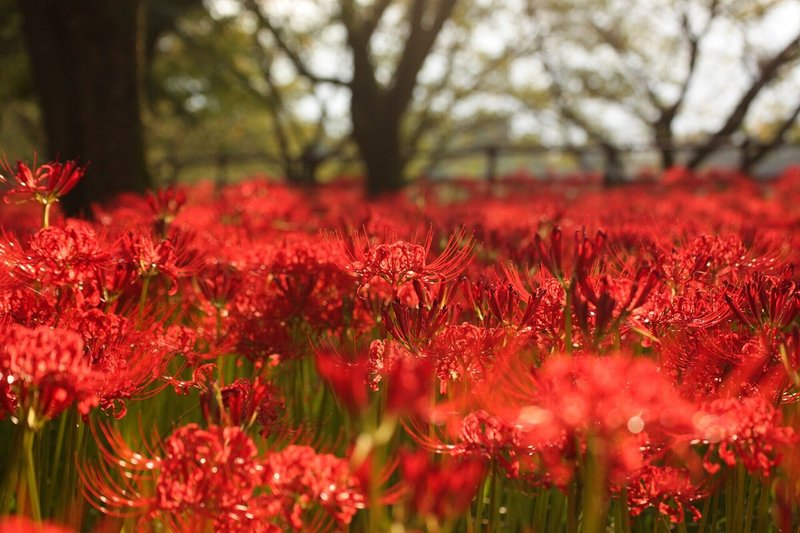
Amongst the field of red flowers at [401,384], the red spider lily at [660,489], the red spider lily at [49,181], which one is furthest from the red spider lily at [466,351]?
the red spider lily at [49,181]

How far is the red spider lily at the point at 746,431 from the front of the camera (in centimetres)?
127

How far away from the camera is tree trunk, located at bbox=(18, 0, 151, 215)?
5.77 meters

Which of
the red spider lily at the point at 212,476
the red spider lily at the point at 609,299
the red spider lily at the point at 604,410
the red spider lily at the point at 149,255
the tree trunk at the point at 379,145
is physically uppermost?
the tree trunk at the point at 379,145

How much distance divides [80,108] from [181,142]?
2919 cm

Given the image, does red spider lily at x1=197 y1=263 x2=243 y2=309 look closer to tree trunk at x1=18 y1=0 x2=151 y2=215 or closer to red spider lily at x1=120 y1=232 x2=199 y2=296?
red spider lily at x1=120 y1=232 x2=199 y2=296

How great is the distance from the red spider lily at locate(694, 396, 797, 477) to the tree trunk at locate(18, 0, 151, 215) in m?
5.09

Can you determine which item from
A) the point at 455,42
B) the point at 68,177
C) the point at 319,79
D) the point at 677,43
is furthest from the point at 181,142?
the point at 68,177

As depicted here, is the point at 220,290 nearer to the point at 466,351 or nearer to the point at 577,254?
the point at 466,351

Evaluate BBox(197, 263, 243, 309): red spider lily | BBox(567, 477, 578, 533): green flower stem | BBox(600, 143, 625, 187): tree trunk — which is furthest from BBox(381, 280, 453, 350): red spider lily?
BBox(600, 143, 625, 187): tree trunk

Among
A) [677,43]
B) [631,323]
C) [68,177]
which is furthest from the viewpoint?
[677,43]

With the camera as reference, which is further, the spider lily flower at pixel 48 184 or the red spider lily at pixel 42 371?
the spider lily flower at pixel 48 184

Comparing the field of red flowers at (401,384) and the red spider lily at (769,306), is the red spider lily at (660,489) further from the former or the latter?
the red spider lily at (769,306)

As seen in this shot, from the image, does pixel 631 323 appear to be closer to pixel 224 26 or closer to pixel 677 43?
pixel 224 26

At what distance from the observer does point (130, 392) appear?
1.58 meters
